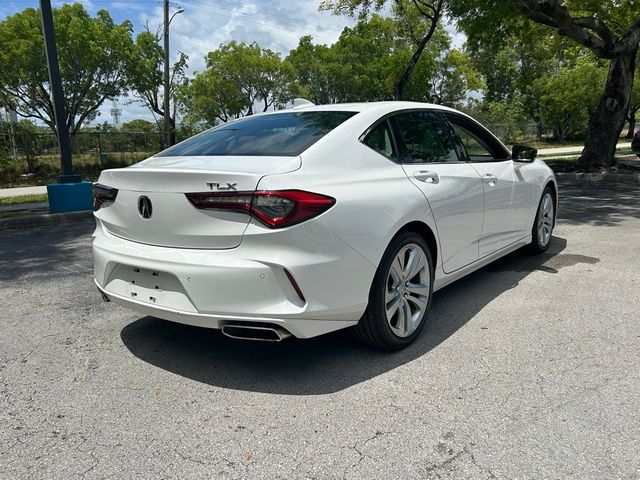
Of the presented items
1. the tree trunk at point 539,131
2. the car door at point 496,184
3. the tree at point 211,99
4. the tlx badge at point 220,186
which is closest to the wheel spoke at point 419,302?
the car door at point 496,184

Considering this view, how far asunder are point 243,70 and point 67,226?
118ft

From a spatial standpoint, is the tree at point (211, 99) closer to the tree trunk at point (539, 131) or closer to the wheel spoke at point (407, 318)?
the tree trunk at point (539, 131)

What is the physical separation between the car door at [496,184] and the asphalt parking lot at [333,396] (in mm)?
561

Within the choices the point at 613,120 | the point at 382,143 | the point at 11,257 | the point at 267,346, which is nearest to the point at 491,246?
the point at 382,143

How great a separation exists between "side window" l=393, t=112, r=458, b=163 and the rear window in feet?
1.45

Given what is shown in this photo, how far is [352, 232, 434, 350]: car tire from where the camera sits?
3.12 metres

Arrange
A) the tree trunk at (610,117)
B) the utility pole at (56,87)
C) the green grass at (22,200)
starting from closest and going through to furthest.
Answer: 1. the utility pole at (56,87)
2. the green grass at (22,200)
3. the tree trunk at (610,117)

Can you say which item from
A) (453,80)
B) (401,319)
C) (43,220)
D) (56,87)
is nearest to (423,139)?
(401,319)

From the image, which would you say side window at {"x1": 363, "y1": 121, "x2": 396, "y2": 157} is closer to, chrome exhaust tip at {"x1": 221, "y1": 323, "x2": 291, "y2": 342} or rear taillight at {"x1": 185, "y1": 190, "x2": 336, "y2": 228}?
rear taillight at {"x1": 185, "y1": 190, "x2": 336, "y2": 228}

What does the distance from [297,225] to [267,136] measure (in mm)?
1065

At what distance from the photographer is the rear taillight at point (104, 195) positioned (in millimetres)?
3309

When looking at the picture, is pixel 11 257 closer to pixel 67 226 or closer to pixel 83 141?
pixel 67 226

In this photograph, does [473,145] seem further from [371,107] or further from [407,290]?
[407,290]

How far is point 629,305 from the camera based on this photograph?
411cm
